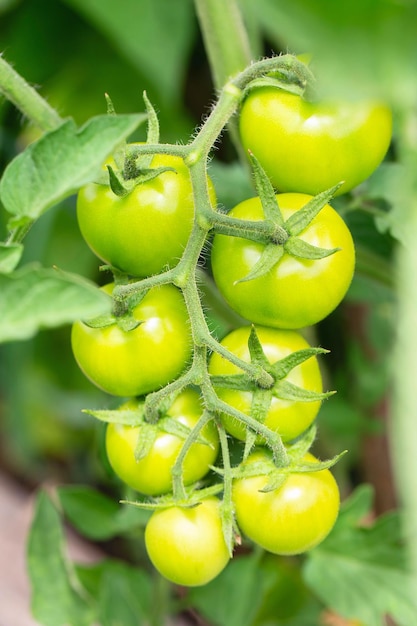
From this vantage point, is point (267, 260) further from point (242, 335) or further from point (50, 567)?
point (50, 567)

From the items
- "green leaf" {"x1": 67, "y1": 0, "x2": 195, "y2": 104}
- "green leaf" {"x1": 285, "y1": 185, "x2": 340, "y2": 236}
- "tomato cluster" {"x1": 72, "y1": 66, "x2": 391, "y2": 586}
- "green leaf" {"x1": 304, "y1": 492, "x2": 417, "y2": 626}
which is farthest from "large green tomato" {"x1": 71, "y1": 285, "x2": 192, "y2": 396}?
"green leaf" {"x1": 67, "y1": 0, "x2": 195, "y2": 104}

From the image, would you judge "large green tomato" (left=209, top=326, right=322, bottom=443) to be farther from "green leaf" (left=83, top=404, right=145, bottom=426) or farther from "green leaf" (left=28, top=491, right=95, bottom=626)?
"green leaf" (left=28, top=491, right=95, bottom=626)

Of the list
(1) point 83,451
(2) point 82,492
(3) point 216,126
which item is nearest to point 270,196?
(3) point 216,126

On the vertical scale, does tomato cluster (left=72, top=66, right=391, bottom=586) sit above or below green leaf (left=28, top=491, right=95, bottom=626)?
above

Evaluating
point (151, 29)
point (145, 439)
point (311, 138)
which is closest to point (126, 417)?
point (145, 439)

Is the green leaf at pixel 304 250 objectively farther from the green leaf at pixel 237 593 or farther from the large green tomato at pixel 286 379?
the green leaf at pixel 237 593

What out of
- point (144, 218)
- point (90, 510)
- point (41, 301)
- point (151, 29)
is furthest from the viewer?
point (151, 29)
